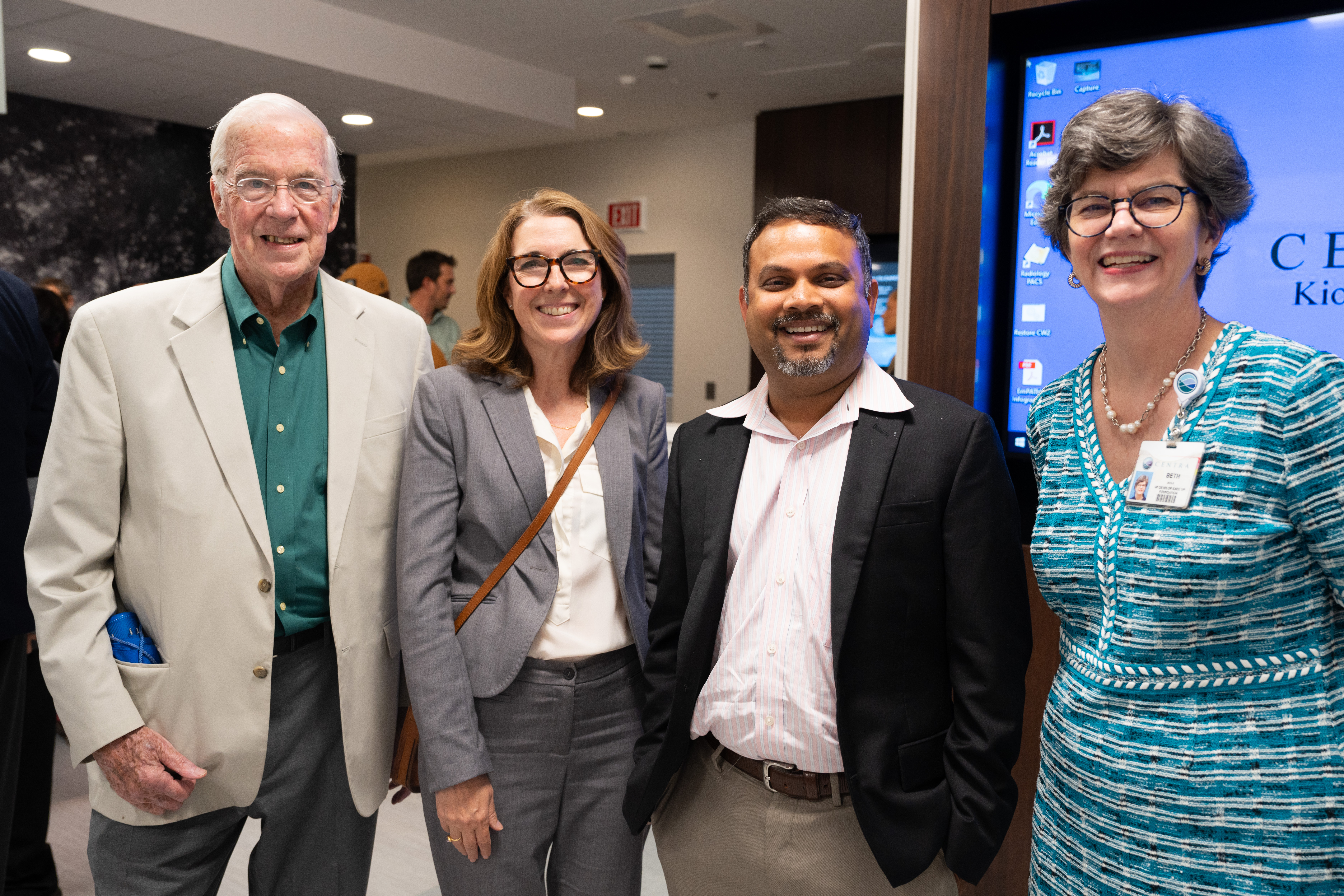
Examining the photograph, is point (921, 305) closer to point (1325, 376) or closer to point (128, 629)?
point (1325, 376)

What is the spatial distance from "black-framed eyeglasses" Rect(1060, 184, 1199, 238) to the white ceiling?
449 centimetres

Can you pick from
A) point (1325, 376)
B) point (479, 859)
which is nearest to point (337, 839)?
point (479, 859)

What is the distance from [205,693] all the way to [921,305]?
1.86 m

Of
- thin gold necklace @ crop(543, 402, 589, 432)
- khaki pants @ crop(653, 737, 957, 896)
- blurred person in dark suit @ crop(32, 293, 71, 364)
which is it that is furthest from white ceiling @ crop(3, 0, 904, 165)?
khaki pants @ crop(653, 737, 957, 896)

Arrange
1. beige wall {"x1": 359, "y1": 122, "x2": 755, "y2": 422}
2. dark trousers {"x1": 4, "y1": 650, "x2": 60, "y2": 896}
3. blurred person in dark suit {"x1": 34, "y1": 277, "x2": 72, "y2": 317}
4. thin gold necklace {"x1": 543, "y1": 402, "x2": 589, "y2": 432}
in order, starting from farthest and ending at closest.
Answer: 1. beige wall {"x1": 359, "y1": 122, "x2": 755, "y2": 422}
2. blurred person in dark suit {"x1": 34, "y1": 277, "x2": 72, "y2": 317}
3. dark trousers {"x1": 4, "y1": 650, "x2": 60, "y2": 896}
4. thin gold necklace {"x1": 543, "y1": 402, "x2": 589, "y2": 432}

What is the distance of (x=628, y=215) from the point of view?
9078 mm

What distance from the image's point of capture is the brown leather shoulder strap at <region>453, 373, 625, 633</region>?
176cm

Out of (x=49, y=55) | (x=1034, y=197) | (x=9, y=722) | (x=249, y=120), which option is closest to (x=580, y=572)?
(x=249, y=120)

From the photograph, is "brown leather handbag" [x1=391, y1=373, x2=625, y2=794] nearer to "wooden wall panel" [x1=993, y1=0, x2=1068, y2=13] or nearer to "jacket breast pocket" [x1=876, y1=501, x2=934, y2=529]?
"jacket breast pocket" [x1=876, y1=501, x2=934, y2=529]

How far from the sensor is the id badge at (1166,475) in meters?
1.28

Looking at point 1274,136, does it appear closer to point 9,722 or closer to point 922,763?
point 922,763

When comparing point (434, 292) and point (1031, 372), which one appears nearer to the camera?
point (1031, 372)

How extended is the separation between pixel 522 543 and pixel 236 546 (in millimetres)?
500

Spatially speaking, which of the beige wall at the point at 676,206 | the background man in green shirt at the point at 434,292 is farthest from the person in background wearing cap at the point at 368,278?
the beige wall at the point at 676,206
